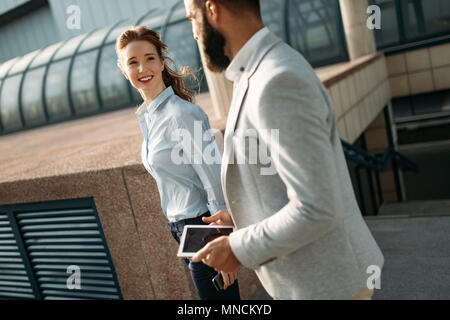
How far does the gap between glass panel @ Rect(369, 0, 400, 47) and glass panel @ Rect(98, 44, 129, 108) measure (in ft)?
28.8

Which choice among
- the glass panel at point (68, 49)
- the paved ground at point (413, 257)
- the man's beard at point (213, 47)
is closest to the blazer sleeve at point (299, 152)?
the man's beard at point (213, 47)

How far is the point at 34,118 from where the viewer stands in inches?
626

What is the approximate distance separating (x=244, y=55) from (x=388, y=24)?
44.4 feet

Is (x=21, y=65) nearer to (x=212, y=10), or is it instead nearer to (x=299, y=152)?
(x=212, y=10)

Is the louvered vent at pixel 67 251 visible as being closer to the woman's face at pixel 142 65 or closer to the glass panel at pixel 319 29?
the woman's face at pixel 142 65

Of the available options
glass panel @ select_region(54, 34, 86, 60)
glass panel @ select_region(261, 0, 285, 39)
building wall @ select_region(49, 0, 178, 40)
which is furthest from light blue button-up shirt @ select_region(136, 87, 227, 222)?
building wall @ select_region(49, 0, 178, 40)

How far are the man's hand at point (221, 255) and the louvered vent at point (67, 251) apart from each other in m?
2.57

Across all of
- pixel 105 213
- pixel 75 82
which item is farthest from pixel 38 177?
pixel 75 82

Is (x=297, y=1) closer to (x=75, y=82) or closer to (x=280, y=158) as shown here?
(x=75, y=82)

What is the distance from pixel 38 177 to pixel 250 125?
10.3 ft

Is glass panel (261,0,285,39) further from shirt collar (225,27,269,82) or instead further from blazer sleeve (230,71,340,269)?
blazer sleeve (230,71,340,269)

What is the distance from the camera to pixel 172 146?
2.17 metres

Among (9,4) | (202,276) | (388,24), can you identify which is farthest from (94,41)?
(202,276)

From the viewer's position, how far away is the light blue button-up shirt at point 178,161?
2152 mm
